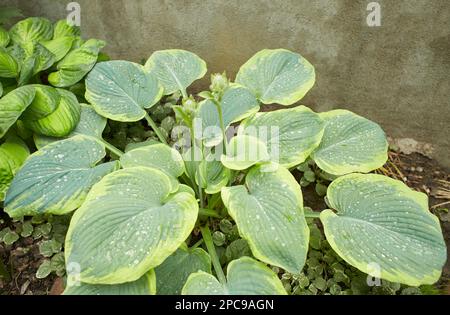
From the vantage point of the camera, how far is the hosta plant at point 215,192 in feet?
3.47

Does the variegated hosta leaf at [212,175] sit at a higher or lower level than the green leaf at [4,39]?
lower

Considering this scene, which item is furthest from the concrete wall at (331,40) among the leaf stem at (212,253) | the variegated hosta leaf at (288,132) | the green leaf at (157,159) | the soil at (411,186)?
the leaf stem at (212,253)

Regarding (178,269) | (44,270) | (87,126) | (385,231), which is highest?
(87,126)

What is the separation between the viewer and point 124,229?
1.05 meters

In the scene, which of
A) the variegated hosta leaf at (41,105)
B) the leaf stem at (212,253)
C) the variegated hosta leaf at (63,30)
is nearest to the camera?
the leaf stem at (212,253)

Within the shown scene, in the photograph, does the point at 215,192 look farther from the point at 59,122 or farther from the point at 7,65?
the point at 7,65

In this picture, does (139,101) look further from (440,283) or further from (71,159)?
(440,283)

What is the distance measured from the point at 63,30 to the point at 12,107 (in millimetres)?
507

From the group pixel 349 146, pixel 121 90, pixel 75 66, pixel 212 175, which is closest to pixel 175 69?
pixel 121 90

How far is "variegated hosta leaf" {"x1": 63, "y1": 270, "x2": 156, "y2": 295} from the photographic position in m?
1.06

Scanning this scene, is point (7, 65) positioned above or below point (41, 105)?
above

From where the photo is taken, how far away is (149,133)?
1758 mm

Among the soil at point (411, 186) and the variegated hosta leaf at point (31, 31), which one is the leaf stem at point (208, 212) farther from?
the variegated hosta leaf at point (31, 31)
